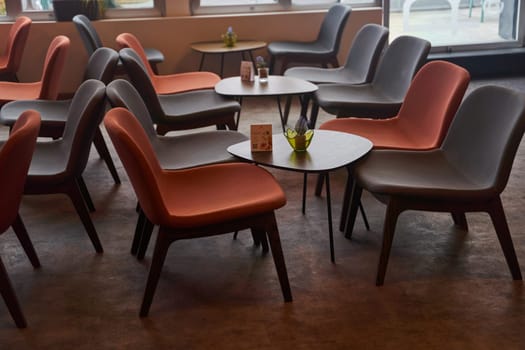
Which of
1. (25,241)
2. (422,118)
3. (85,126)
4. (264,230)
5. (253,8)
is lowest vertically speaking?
(25,241)

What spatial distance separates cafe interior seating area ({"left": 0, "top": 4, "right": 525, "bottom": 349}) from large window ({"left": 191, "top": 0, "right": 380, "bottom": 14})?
2.56 meters

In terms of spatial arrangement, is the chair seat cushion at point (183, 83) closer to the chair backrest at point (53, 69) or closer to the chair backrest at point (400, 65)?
the chair backrest at point (53, 69)

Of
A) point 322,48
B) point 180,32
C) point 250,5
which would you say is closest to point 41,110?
point 180,32

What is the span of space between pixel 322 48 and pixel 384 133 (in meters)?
2.65

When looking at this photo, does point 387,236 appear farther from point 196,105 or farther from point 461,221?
point 196,105

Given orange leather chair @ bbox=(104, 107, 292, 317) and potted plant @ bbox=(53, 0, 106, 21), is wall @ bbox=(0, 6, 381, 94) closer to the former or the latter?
potted plant @ bbox=(53, 0, 106, 21)

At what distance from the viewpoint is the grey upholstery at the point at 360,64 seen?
4.93m

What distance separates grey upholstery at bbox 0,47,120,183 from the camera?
398cm

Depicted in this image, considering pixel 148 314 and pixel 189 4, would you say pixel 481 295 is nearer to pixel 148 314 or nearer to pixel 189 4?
pixel 148 314

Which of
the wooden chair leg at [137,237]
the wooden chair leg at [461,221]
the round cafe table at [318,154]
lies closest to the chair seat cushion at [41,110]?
the wooden chair leg at [137,237]

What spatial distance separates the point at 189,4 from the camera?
256 inches

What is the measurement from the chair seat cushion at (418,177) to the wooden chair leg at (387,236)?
74 millimetres

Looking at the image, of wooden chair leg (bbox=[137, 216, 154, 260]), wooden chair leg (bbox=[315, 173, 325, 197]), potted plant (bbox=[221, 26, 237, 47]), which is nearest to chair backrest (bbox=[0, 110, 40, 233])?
wooden chair leg (bbox=[137, 216, 154, 260])

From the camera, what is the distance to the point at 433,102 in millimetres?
3652
